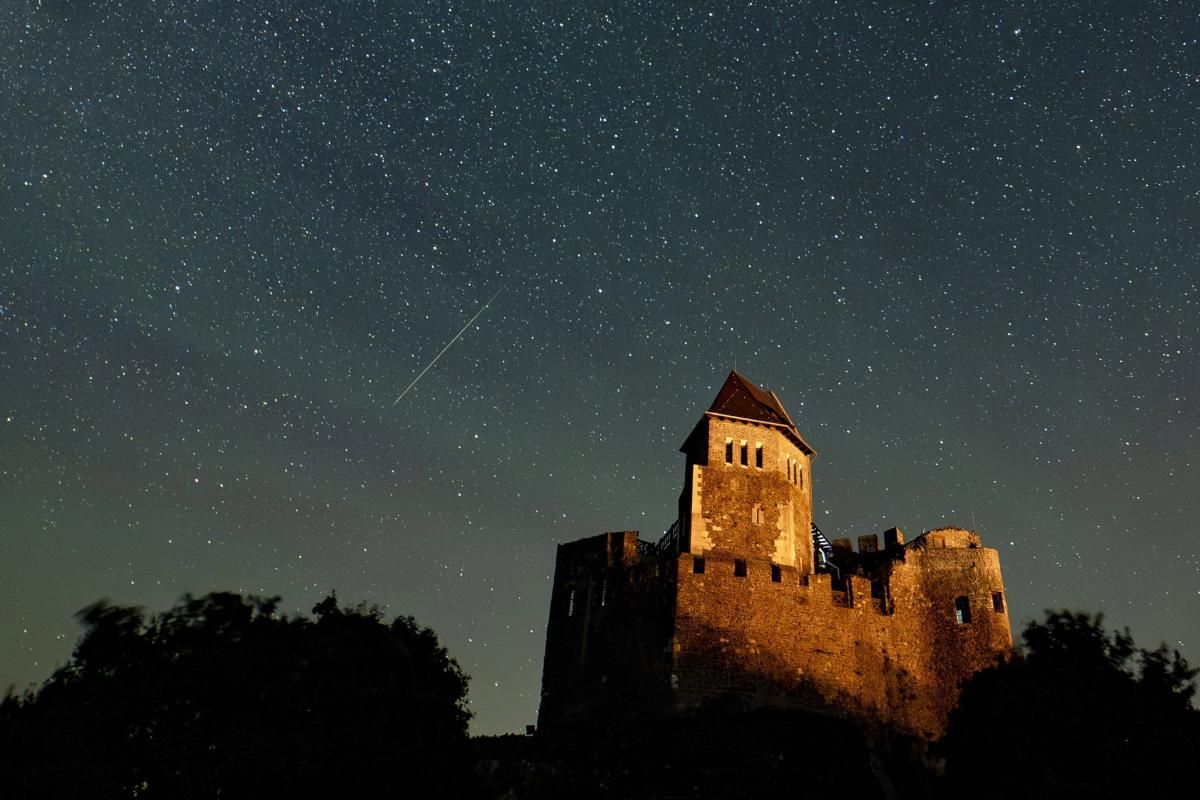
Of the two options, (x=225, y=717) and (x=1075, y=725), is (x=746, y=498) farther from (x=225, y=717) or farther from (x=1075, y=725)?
(x=225, y=717)

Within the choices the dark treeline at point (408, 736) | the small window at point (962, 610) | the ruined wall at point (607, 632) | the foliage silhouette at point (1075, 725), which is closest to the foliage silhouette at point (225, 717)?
the dark treeline at point (408, 736)

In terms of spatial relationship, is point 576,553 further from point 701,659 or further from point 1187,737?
point 1187,737

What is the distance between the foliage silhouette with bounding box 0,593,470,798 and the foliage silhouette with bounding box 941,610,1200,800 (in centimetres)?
1534

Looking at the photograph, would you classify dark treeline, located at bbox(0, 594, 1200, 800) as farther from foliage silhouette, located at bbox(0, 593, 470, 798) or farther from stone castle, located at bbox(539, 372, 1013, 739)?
stone castle, located at bbox(539, 372, 1013, 739)

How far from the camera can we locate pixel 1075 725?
80.4 ft

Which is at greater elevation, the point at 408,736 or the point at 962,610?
the point at 962,610

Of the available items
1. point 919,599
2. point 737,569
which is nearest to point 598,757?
point 737,569

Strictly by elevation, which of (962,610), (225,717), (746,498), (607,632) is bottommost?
(225,717)

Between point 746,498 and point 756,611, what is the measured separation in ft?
18.6

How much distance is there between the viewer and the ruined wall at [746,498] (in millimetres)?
42062

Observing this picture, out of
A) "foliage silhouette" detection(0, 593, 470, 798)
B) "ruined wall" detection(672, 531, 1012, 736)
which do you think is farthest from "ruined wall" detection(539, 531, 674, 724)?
"foliage silhouette" detection(0, 593, 470, 798)

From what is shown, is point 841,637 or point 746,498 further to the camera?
point 746,498

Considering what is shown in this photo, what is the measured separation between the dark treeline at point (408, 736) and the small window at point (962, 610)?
43.0ft

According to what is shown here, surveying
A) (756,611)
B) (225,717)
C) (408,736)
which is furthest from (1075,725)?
(225,717)
